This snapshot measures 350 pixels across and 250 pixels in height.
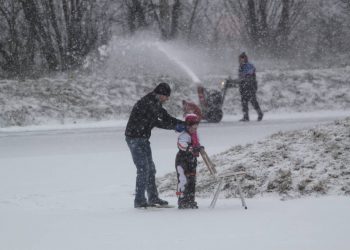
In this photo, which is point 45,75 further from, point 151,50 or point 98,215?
point 98,215

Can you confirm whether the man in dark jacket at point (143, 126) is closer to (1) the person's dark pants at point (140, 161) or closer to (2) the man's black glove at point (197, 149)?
(1) the person's dark pants at point (140, 161)

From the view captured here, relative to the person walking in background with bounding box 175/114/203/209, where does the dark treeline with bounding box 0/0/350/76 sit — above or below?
above

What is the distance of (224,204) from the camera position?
27.9ft

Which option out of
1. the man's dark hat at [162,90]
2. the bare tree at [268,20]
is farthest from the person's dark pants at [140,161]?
the bare tree at [268,20]

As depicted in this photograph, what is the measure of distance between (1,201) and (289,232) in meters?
4.71

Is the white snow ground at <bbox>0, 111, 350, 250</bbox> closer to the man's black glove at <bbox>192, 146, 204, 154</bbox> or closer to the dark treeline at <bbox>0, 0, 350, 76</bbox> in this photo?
the man's black glove at <bbox>192, 146, 204, 154</bbox>

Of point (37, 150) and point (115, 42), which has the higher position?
point (115, 42)

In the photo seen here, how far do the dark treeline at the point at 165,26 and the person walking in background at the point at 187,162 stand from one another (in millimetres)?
17801

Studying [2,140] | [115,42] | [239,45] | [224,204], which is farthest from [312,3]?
[224,204]

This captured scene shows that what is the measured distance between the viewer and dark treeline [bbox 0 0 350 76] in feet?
86.6

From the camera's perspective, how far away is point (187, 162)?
8141 millimetres

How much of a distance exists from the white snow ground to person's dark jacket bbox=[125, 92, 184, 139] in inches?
39.8

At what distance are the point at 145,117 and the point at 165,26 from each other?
820 inches

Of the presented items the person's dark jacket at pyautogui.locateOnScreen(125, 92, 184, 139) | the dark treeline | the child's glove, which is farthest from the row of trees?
the child's glove
